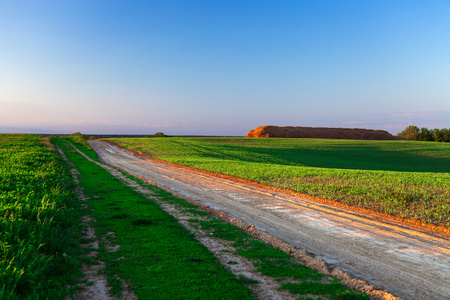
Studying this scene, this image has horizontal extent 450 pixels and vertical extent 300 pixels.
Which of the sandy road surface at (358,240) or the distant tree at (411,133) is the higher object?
the distant tree at (411,133)

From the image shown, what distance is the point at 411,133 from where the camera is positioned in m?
115

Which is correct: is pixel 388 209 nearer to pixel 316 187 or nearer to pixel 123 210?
pixel 316 187

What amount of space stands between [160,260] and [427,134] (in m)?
126

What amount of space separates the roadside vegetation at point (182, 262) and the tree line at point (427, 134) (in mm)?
119817

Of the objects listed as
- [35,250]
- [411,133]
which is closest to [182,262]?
[35,250]

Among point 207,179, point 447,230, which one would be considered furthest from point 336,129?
point 447,230

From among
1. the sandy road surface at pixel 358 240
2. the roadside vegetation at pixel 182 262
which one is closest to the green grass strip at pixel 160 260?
the roadside vegetation at pixel 182 262

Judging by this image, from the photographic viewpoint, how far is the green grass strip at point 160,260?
4777 mm

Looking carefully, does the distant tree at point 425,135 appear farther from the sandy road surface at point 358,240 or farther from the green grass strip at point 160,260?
the green grass strip at point 160,260

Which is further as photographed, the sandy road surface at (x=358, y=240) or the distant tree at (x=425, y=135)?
the distant tree at (x=425, y=135)

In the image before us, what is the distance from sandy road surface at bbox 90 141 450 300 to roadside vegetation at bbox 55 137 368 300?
1.03 m

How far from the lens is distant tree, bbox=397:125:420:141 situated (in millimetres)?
110312

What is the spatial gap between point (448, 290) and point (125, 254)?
20.8ft

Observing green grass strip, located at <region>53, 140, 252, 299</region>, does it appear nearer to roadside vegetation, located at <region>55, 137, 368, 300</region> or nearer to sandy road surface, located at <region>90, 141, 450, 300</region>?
roadside vegetation, located at <region>55, 137, 368, 300</region>
